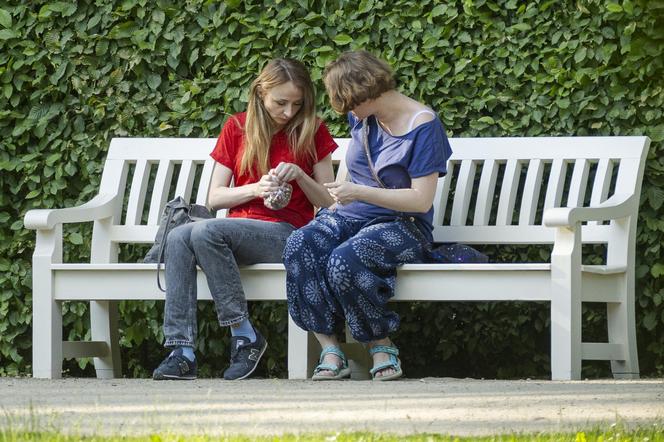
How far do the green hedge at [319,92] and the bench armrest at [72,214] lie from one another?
344 millimetres

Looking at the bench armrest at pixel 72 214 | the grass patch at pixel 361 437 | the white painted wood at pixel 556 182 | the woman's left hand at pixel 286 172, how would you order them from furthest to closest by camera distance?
the white painted wood at pixel 556 182, the bench armrest at pixel 72 214, the woman's left hand at pixel 286 172, the grass patch at pixel 361 437

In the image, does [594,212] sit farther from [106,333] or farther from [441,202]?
[106,333]

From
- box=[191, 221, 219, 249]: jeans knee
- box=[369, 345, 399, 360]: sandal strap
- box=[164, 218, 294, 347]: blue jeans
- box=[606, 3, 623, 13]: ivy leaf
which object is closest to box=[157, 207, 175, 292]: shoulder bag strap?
box=[164, 218, 294, 347]: blue jeans

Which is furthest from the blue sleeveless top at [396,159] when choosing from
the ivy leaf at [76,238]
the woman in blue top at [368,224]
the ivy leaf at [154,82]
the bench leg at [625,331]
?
the ivy leaf at [76,238]

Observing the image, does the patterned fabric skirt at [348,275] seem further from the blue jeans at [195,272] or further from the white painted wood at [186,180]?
the white painted wood at [186,180]

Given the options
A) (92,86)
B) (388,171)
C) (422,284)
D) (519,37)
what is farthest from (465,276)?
(92,86)

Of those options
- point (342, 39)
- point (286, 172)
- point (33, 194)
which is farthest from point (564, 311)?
point (33, 194)

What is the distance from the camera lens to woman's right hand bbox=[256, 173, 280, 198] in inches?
181

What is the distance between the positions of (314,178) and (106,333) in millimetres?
1207

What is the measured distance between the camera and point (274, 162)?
4855 millimetres

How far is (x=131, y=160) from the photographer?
5.43 meters

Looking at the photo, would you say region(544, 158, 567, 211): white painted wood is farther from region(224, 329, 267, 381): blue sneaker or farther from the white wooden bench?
region(224, 329, 267, 381): blue sneaker

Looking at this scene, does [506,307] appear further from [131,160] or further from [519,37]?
[131,160]

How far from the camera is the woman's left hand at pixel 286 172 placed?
4.59 meters
